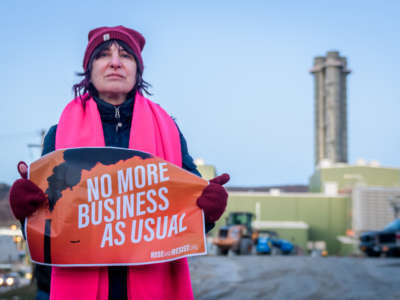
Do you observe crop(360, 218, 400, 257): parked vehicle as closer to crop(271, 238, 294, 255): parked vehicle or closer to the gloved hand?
crop(271, 238, 294, 255): parked vehicle

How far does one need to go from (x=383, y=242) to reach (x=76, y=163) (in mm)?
21570

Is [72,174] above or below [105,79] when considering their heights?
below

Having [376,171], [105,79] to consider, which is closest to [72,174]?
[105,79]

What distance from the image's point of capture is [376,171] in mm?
49031

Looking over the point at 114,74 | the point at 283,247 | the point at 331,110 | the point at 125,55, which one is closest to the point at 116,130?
the point at 114,74

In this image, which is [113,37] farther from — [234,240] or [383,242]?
[383,242]

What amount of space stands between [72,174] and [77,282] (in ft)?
1.44

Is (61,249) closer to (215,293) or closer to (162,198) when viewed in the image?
(162,198)

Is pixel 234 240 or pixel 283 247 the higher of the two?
pixel 234 240

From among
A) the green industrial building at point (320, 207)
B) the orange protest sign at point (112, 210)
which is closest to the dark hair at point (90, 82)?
the orange protest sign at point (112, 210)

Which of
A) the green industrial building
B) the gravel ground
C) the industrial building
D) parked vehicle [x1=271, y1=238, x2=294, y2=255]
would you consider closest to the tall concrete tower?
the industrial building

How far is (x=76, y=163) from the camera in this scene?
2352 millimetres

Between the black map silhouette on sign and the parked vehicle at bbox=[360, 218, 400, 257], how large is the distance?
68.2 ft

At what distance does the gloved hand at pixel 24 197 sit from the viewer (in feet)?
7.30
